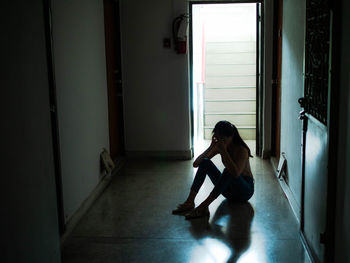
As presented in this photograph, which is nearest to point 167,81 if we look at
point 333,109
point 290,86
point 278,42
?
point 278,42

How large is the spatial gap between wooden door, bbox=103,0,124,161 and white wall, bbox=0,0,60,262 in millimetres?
3214

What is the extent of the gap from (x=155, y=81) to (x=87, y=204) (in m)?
2.31

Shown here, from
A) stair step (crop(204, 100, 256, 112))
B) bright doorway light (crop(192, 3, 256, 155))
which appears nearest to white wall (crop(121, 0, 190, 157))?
bright doorway light (crop(192, 3, 256, 155))

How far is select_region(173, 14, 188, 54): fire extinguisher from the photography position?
5816mm

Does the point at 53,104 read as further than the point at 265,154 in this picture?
No

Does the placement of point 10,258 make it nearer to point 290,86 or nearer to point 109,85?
point 290,86

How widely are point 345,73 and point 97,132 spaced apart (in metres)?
3.01

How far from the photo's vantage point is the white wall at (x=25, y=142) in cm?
189

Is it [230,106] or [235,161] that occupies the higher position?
[230,106]

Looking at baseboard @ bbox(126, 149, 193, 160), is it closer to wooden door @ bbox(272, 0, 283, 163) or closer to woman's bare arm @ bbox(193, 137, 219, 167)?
wooden door @ bbox(272, 0, 283, 163)

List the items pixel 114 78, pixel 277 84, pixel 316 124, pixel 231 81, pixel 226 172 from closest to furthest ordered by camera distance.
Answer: pixel 316 124, pixel 226 172, pixel 277 84, pixel 114 78, pixel 231 81

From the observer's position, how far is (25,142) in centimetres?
208

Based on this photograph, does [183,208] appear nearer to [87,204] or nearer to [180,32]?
[87,204]

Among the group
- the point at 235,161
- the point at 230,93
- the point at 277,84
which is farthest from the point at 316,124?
the point at 230,93
